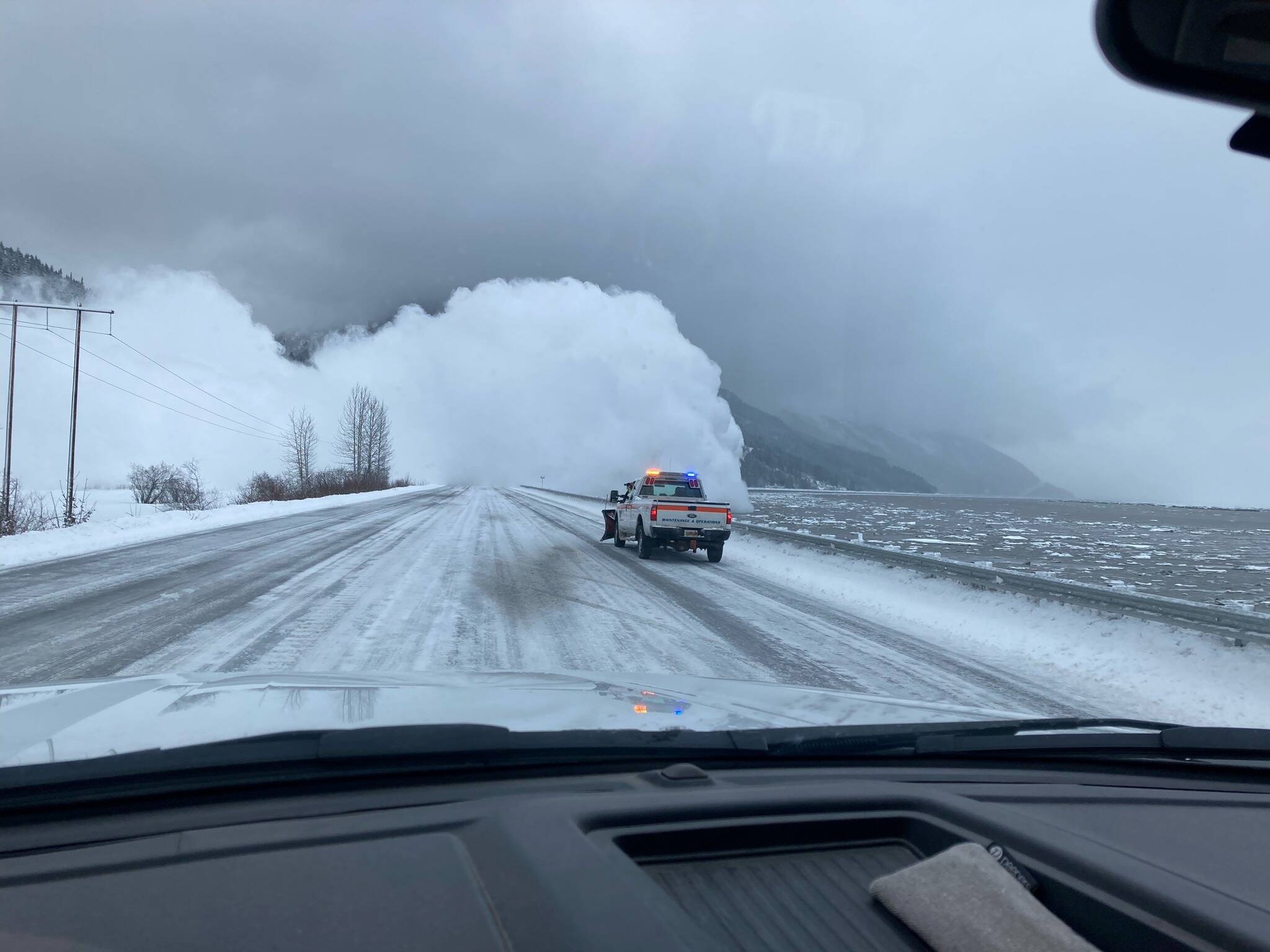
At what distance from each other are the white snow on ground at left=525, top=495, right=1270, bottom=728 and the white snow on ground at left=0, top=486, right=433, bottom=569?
1517 centimetres

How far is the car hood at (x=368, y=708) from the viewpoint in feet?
9.23

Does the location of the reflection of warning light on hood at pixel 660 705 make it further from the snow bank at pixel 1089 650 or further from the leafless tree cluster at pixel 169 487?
the leafless tree cluster at pixel 169 487

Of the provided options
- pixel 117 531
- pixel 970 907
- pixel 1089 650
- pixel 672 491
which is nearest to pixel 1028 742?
pixel 970 907

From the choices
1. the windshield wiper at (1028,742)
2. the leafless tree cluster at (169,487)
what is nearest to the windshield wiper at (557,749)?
the windshield wiper at (1028,742)

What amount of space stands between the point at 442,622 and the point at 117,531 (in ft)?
54.0

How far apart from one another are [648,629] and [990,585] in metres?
6.29

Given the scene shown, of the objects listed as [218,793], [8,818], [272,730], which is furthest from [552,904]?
[8,818]

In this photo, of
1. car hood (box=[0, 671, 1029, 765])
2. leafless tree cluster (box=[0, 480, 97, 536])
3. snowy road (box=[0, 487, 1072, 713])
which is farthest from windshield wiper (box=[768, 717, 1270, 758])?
leafless tree cluster (box=[0, 480, 97, 536])

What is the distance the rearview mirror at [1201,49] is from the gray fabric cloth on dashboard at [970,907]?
83.0 inches

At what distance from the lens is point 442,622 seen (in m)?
10.1

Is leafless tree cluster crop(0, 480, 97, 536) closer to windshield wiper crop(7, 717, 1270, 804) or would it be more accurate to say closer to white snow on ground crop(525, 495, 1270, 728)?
white snow on ground crop(525, 495, 1270, 728)

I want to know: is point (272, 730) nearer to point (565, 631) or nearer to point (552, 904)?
point (552, 904)

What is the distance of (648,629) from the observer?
1036cm

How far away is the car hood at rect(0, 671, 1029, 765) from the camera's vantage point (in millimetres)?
2814
